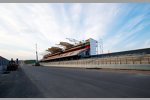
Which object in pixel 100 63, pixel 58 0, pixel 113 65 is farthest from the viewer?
pixel 100 63

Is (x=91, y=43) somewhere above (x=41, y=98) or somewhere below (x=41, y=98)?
above

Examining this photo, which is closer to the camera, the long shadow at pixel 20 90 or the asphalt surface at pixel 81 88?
the asphalt surface at pixel 81 88

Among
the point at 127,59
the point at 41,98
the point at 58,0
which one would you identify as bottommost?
the point at 41,98

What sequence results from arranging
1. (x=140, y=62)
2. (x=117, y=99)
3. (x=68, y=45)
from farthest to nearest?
(x=68, y=45) < (x=140, y=62) < (x=117, y=99)

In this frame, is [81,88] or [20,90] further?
[20,90]

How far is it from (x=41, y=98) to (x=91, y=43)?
183ft

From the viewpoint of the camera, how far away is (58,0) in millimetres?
10516

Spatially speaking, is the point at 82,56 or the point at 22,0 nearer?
the point at 22,0

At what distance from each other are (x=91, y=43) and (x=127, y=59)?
126 feet

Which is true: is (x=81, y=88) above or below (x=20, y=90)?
above

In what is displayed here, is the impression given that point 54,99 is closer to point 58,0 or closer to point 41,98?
point 41,98

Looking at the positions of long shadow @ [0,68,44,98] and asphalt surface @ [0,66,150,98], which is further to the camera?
long shadow @ [0,68,44,98]

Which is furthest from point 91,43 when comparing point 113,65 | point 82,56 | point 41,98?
point 41,98

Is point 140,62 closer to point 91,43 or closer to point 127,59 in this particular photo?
point 127,59
